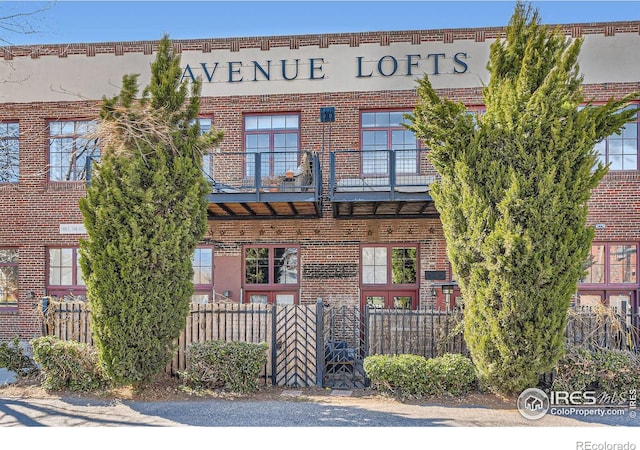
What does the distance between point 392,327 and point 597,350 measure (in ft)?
10.4

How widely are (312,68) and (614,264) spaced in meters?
9.05

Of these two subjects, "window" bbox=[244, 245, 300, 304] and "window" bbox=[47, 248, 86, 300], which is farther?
"window" bbox=[47, 248, 86, 300]

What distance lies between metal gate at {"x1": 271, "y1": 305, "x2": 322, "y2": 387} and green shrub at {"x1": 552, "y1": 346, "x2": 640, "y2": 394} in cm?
374

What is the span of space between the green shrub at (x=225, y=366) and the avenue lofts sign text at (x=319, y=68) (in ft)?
24.9

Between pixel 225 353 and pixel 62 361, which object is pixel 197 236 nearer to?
pixel 225 353

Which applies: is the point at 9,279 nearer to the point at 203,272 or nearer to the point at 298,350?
the point at 203,272

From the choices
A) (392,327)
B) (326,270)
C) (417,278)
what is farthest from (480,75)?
(392,327)

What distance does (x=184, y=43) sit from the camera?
1265cm

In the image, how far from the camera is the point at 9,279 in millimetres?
12781

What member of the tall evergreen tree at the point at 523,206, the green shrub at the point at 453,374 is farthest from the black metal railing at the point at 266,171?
the green shrub at the point at 453,374

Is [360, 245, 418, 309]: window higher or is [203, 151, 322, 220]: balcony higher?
[203, 151, 322, 220]: balcony

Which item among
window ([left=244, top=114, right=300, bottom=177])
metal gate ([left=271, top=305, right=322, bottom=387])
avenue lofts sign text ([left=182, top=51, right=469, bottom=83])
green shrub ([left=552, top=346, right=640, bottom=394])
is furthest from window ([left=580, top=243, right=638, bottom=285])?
window ([left=244, top=114, right=300, bottom=177])

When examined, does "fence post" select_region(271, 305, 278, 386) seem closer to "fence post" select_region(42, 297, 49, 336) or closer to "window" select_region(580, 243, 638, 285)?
"fence post" select_region(42, 297, 49, 336)

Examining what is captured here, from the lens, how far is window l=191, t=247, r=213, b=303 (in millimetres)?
12453
